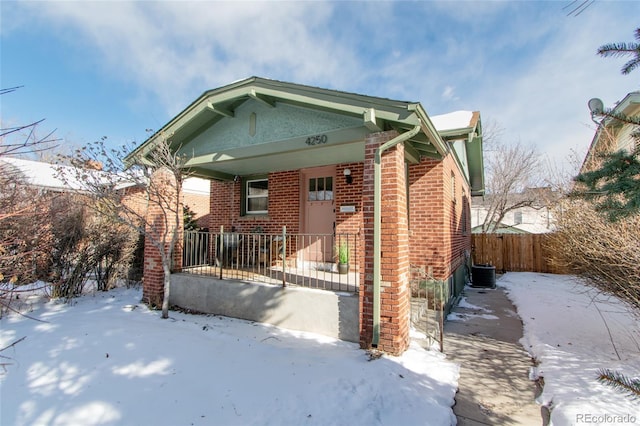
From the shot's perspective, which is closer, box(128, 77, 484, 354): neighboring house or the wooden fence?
box(128, 77, 484, 354): neighboring house

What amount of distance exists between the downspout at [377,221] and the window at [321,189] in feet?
11.5

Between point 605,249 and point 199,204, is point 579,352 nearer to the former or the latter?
point 605,249

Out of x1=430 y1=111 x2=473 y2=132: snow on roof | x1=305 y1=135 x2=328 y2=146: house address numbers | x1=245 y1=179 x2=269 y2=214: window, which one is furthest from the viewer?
x1=245 y1=179 x2=269 y2=214: window

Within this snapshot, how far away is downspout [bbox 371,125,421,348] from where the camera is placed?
4223 millimetres

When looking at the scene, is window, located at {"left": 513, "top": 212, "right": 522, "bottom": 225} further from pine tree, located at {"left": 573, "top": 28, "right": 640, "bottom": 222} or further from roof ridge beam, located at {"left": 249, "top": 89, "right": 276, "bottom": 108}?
pine tree, located at {"left": 573, "top": 28, "right": 640, "bottom": 222}

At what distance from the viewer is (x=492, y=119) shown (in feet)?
71.9

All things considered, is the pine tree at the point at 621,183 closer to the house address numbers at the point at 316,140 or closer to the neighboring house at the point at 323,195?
the neighboring house at the point at 323,195

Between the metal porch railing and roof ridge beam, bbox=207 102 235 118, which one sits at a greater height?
roof ridge beam, bbox=207 102 235 118

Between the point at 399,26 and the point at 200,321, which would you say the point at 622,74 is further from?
the point at 399,26

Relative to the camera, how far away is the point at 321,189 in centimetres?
801

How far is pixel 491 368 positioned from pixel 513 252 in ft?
37.3

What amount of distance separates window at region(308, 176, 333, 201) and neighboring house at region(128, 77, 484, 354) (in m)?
0.03

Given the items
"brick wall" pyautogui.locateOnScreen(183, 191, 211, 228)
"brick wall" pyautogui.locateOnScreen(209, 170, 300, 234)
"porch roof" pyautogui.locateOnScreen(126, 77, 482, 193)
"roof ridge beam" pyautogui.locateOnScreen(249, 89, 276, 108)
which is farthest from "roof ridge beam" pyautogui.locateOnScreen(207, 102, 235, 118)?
"brick wall" pyautogui.locateOnScreen(183, 191, 211, 228)

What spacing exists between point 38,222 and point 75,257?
1.23m
